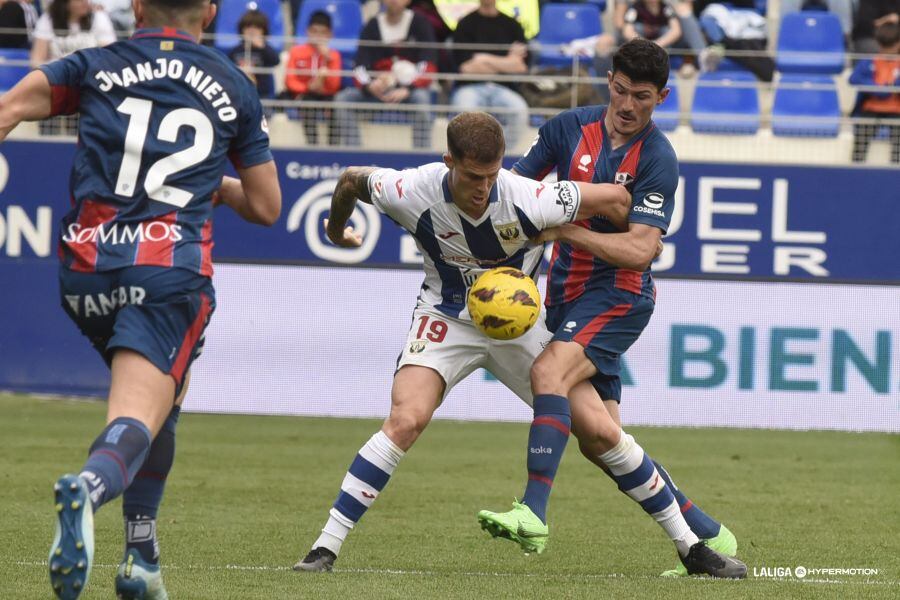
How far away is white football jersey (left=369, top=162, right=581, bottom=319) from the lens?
237 inches

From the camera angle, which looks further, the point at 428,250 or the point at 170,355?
the point at 428,250

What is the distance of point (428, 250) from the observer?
6.34 m

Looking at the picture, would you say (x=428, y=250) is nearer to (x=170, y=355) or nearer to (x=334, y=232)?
(x=334, y=232)

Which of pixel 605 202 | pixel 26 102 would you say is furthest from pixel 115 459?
pixel 605 202

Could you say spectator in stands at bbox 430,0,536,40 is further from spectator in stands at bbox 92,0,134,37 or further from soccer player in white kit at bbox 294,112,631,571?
soccer player in white kit at bbox 294,112,631,571

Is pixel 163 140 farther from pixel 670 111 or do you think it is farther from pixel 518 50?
pixel 670 111

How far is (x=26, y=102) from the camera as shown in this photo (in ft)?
14.5

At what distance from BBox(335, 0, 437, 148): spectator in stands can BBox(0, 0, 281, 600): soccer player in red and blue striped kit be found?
9.51 meters

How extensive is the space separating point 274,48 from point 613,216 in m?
9.47

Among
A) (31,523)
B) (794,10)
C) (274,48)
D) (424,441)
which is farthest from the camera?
(794,10)

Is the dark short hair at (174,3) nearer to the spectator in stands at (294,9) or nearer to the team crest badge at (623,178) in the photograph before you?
the team crest badge at (623,178)

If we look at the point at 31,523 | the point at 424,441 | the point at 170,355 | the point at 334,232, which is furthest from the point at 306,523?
the point at 424,441

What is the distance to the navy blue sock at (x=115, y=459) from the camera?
4184mm

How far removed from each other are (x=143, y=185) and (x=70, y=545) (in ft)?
3.82
